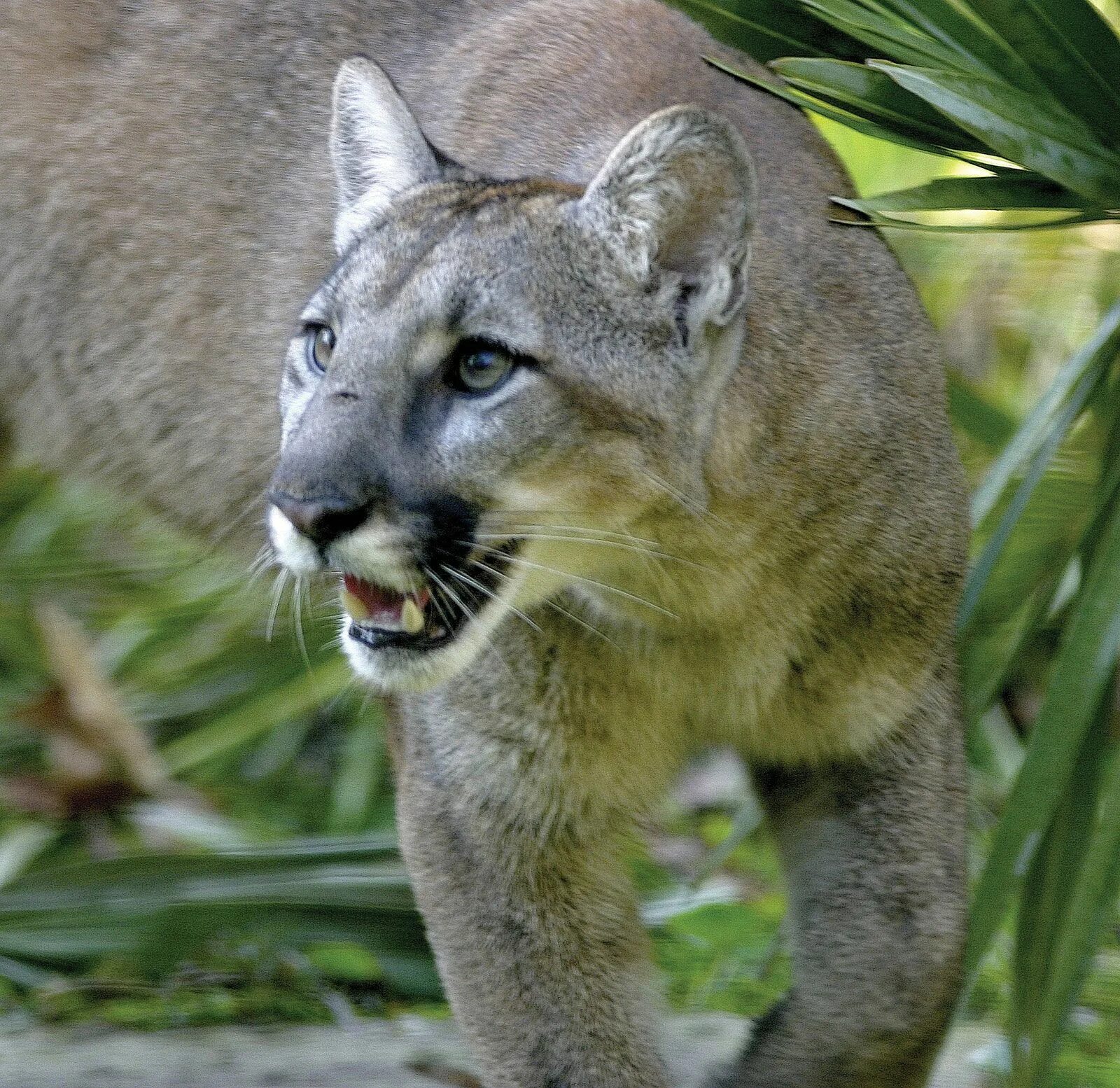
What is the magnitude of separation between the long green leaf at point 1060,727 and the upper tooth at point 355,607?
4.51 feet

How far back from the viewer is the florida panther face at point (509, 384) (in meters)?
3.25

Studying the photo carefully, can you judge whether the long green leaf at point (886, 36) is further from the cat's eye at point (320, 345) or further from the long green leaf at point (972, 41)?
the cat's eye at point (320, 345)

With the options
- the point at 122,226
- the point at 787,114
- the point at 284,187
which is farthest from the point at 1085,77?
the point at 122,226

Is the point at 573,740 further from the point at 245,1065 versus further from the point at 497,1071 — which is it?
the point at 245,1065

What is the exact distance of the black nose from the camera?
313 cm

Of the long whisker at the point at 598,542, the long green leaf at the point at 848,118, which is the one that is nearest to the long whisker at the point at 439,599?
the long whisker at the point at 598,542

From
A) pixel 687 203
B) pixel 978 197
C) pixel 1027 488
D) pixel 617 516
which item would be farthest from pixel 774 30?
pixel 617 516

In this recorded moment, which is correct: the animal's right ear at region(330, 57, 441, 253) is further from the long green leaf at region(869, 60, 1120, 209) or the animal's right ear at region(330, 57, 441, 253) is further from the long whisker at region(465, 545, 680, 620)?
the long green leaf at region(869, 60, 1120, 209)

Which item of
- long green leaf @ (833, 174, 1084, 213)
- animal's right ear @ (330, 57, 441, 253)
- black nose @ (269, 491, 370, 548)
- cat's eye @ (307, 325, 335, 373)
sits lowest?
black nose @ (269, 491, 370, 548)

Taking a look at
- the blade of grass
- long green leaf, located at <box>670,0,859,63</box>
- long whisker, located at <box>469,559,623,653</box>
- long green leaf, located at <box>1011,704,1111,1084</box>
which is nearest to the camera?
long whisker, located at <box>469,559,623,653</box>

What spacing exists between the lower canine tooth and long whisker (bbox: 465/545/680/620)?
160 mm

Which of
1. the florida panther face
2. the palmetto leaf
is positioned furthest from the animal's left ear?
the palmetto leaf

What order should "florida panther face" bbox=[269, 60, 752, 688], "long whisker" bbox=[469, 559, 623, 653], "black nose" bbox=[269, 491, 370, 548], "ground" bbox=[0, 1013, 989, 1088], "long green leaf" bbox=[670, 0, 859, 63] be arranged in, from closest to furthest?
"black nose" bbox=[269, 491, 370, 548] → "florida panther face" bbox=[269, 60, 752, 688] → "long whisker" bbox=[469, 559, 623, 653] → "long green leaf" bbox=[670, 0, 859, 63] → "ground" bbox=[0, 1013, 989, 1088]

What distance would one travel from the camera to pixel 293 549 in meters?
3.23
